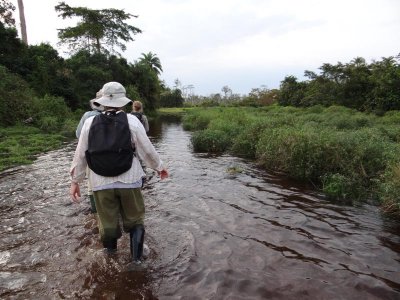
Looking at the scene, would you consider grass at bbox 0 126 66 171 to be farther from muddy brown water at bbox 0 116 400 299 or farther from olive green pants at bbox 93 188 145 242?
olive green pants at bbox 93 188 145 242

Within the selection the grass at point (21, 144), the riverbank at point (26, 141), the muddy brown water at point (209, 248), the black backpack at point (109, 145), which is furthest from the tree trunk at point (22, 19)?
the black backpack at point (109, 145)

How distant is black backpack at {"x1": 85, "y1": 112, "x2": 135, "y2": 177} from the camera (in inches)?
139

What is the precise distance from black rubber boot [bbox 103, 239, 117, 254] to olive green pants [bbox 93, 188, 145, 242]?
158 mm

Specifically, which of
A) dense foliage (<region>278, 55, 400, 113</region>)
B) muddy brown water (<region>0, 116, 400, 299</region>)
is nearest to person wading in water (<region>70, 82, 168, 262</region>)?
muddy brown water (<region>0, 116, 400, 299</region>)

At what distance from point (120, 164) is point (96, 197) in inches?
20.9

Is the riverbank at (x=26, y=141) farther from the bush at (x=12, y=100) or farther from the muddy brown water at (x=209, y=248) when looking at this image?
the muddy brown water at (x=209, y=248)

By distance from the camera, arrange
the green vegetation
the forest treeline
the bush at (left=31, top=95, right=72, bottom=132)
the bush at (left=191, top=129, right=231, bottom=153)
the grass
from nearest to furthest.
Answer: the green vegetation, the grass, the bush at (left=191, top=129, right=231, bottom=153), the bush at (left=31, top=95, right=72, bottom=132), the forest treeline

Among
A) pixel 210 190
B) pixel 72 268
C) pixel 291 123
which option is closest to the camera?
pixel 72 268

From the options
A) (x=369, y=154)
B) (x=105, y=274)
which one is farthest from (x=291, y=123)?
(x=105, y=274)

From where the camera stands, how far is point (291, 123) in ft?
41.9

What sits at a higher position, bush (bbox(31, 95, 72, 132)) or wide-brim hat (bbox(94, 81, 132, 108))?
wide-brim hat (bbox(94, 81, 132, 108))

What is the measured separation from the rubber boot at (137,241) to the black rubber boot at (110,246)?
0.27 meters

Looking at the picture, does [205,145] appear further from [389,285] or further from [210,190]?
[389,285]

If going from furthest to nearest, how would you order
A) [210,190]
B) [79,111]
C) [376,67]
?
[376,67] → [79,111] → [210,190]
